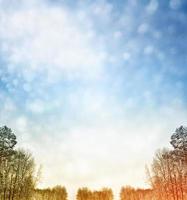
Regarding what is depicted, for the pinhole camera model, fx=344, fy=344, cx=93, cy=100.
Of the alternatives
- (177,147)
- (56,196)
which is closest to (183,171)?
(177,147)

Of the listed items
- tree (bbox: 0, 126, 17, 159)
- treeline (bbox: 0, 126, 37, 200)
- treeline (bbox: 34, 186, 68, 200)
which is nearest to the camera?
tree (bbox: 0, 126, 17, 159)

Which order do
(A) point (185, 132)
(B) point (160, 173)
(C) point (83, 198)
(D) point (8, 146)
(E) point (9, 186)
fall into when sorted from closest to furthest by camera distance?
(D) point (8, 146), (A) point (185, 132), (E) point (9, 186), (B) point (160, 173), (C) point (83, 198)

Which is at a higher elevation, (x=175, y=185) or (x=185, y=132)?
(x=185, y=132)

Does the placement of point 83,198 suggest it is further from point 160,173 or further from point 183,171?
point 183,171

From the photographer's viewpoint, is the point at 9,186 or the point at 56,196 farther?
the point at 56,196

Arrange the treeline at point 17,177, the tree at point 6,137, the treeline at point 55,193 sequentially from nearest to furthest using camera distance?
the tree at point 6,137, the treeline at point 17,177, the treeline at point 55,193

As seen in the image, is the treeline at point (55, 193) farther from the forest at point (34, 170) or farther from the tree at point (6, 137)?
the tree at point (6, 137)

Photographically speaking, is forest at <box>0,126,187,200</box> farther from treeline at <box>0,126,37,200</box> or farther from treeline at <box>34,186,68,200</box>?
treeline at <box>34,186,68,200</box>

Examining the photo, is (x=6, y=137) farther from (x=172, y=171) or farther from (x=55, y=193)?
(x=55, y=193)

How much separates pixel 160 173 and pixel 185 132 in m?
30.1

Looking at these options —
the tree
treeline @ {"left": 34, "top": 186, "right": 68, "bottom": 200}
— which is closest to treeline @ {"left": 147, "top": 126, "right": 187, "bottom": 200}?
the tree

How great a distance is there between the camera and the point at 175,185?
81750mm

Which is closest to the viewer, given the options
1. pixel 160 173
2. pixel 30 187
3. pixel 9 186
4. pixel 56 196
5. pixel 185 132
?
pixel 185 132

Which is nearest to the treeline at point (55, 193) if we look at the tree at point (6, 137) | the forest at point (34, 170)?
the forest at point (34, 170)
